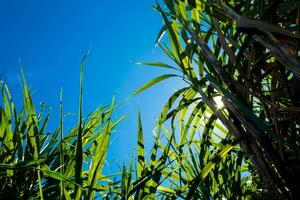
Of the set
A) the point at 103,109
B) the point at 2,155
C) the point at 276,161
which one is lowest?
the point at 276,161

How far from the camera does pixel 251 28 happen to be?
1.58 ft

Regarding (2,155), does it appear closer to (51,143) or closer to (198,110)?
(51,143)

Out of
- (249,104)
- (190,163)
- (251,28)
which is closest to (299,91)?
(249,104)

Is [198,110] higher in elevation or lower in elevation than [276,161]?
higher

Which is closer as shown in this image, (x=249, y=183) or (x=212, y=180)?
(x=212, y=180)

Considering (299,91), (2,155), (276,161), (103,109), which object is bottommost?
(276,161)

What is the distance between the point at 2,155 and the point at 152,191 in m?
0.43

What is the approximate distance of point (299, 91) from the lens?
0.69 m

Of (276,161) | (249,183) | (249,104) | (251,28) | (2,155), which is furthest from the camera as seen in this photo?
(249,183)

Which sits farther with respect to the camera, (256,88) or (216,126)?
(216,126)

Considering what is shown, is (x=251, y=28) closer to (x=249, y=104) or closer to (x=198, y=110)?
(x=249, y=104)

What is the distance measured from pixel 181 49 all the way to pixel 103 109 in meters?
0.35

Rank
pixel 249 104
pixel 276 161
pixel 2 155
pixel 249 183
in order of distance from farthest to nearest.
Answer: pixel 249 183, pixel 2 155, pixel 249 104, pixel 276 161

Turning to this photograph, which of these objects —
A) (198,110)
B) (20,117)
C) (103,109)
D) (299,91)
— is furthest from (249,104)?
(20,117)
